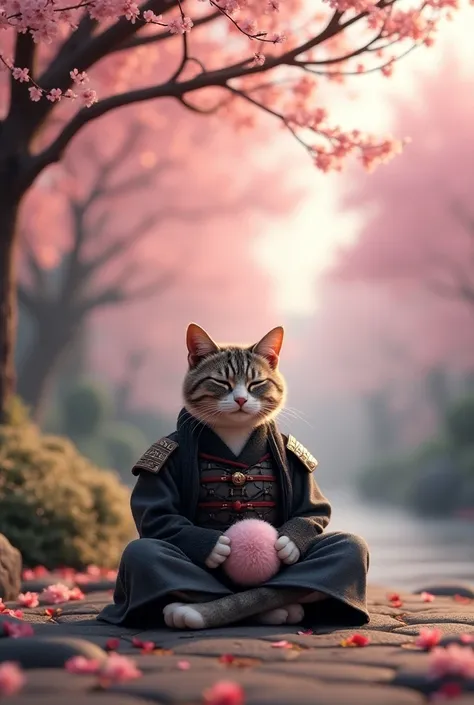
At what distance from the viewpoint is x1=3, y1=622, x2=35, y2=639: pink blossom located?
381 centimetres

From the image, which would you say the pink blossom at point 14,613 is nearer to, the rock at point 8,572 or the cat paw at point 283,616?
the rock at point 8,572

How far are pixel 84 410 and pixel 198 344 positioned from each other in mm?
14843

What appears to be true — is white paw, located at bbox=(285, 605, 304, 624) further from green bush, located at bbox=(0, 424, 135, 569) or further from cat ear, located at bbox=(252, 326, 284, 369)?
green bush, located at bbox=(0, 424, 135, 569)

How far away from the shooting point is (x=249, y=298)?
24156mm

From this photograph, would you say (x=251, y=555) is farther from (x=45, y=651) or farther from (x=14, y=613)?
(x=14, y=613)

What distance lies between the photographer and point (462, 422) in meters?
17.0

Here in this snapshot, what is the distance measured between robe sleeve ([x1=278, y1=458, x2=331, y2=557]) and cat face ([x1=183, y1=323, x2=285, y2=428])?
0.34 metres

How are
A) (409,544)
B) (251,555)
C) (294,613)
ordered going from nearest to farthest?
(251,555), (294,613), (409,544)

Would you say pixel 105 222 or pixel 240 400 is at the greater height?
pixel 105 222

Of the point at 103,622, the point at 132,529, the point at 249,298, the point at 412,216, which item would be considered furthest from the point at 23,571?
the point at 249,298

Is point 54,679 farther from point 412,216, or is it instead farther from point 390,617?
point 412,216

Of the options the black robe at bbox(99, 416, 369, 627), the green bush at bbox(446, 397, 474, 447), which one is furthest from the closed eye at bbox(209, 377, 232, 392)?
the green bush at bbox(446, 397, 474, 447)

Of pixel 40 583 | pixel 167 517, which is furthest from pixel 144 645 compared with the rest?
pixel 40 583

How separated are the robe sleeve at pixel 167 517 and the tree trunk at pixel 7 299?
3478 mm
